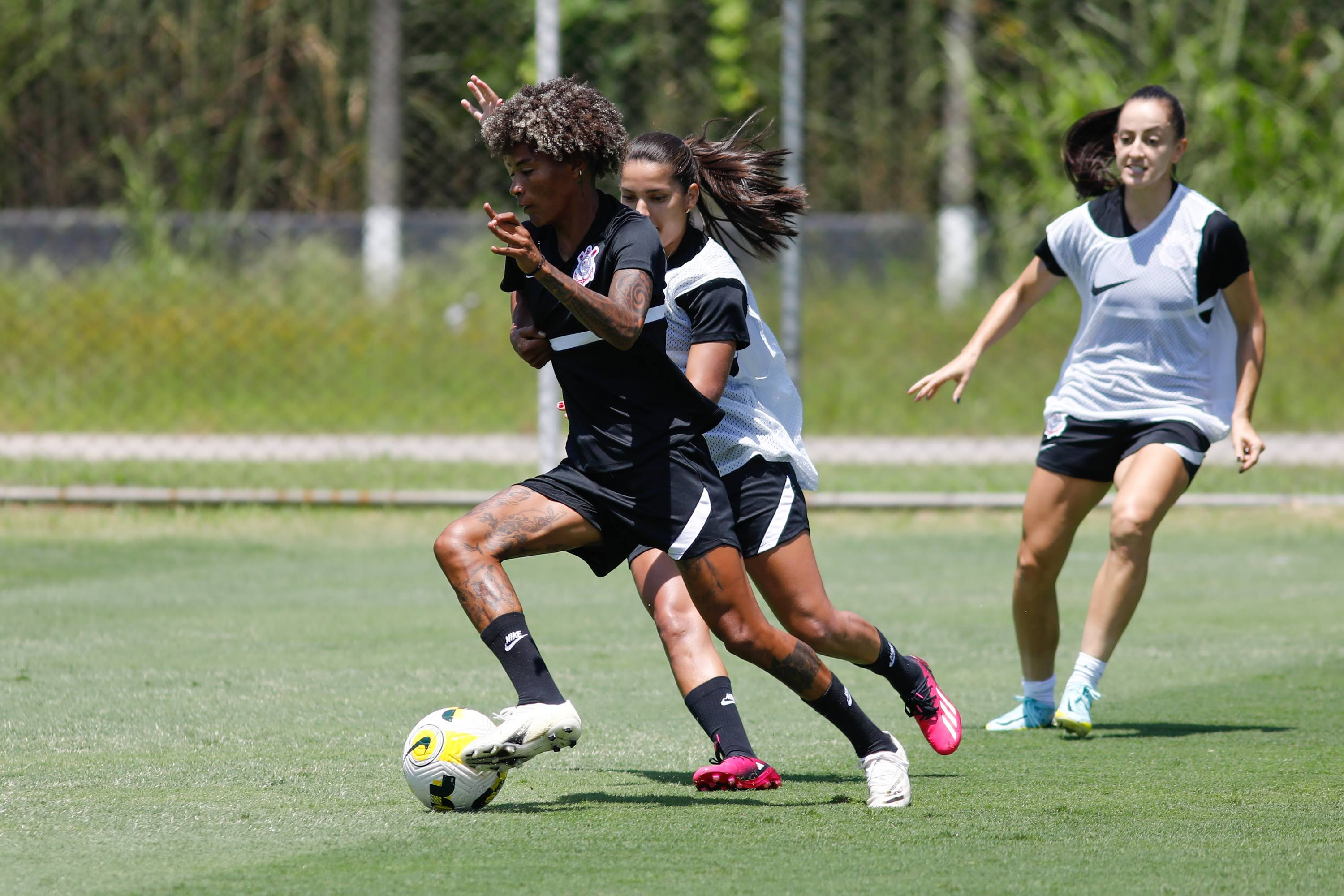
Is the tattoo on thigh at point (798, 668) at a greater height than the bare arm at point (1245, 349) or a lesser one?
lesser

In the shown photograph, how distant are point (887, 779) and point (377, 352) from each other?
9.32m

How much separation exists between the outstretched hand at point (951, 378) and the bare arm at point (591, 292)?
145 centimetres

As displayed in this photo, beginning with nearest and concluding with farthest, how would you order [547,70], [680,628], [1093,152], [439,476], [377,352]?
1. [680,628]
2. [1093,152]
3. [547,70]
4. [439,476]
5. [377,352]

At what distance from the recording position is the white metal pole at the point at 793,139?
1044 cm

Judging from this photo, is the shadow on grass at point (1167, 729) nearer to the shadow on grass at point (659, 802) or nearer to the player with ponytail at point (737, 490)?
the player with ponytail at point (737, 490)

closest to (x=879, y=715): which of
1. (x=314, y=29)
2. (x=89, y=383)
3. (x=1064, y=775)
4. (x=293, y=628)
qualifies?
(x=1064, y=775)

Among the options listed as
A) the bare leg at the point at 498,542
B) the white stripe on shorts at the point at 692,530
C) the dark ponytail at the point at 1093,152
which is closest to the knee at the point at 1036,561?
the dark ponytail at the point at 1093,152

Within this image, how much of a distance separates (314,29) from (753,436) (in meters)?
10.8

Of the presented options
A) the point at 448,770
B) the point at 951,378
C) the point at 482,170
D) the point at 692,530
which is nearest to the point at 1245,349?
the point at 951,378

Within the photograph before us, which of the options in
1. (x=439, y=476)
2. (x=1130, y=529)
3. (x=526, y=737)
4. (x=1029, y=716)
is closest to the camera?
(x=526, y=737)

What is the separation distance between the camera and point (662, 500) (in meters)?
4.13

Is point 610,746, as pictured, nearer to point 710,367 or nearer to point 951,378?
point 710,367

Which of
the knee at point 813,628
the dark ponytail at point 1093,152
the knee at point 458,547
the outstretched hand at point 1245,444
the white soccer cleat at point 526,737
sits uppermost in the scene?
the dark ponytail at point 1093,152

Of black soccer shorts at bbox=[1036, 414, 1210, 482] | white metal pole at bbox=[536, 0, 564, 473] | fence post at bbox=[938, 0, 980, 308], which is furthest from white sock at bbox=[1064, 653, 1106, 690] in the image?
fence post at bbox=[938, 0, 980, 308]
